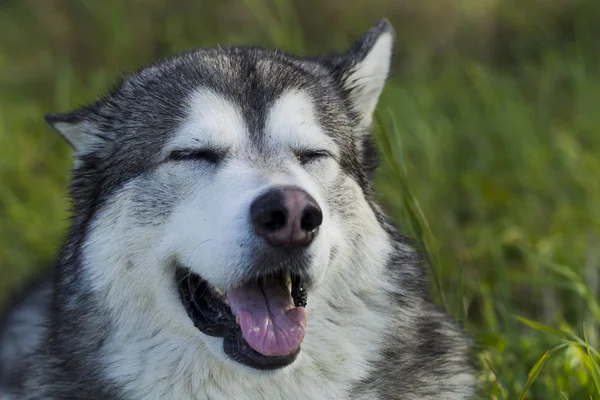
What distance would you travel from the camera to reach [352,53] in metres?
3.68

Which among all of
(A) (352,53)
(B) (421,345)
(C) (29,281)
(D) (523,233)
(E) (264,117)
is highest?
(A) (352,53)

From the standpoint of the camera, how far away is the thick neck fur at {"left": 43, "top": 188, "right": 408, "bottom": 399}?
10.0ft

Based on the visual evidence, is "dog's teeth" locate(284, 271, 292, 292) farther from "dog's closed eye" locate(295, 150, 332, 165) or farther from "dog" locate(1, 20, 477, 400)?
"dog's closed eye" locate(295, 150, 332, 165)

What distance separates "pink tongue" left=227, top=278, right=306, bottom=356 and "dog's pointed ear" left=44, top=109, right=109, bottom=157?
3.04ft

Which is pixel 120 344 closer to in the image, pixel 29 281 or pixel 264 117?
pixel 264 117

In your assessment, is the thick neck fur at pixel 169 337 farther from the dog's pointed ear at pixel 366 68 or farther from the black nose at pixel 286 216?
the dog's pointed ear at pixel 366 68

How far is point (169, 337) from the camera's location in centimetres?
309

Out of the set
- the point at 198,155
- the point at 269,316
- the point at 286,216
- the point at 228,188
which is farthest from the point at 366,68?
the point at 269,316

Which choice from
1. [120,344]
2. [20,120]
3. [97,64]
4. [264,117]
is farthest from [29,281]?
[97,64]

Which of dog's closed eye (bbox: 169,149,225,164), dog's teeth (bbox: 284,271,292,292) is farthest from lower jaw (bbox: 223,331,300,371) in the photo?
dog's closed eye (bbox: 169,149,225,164)

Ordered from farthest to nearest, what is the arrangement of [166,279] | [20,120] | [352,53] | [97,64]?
1. [97,64]
2. [20,120]
3. [352,53]
4. [166,279]

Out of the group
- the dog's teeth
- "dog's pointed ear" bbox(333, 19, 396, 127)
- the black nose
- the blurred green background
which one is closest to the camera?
the black nose

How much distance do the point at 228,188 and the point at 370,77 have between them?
1116 millimetres

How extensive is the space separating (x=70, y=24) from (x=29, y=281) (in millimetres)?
4565
